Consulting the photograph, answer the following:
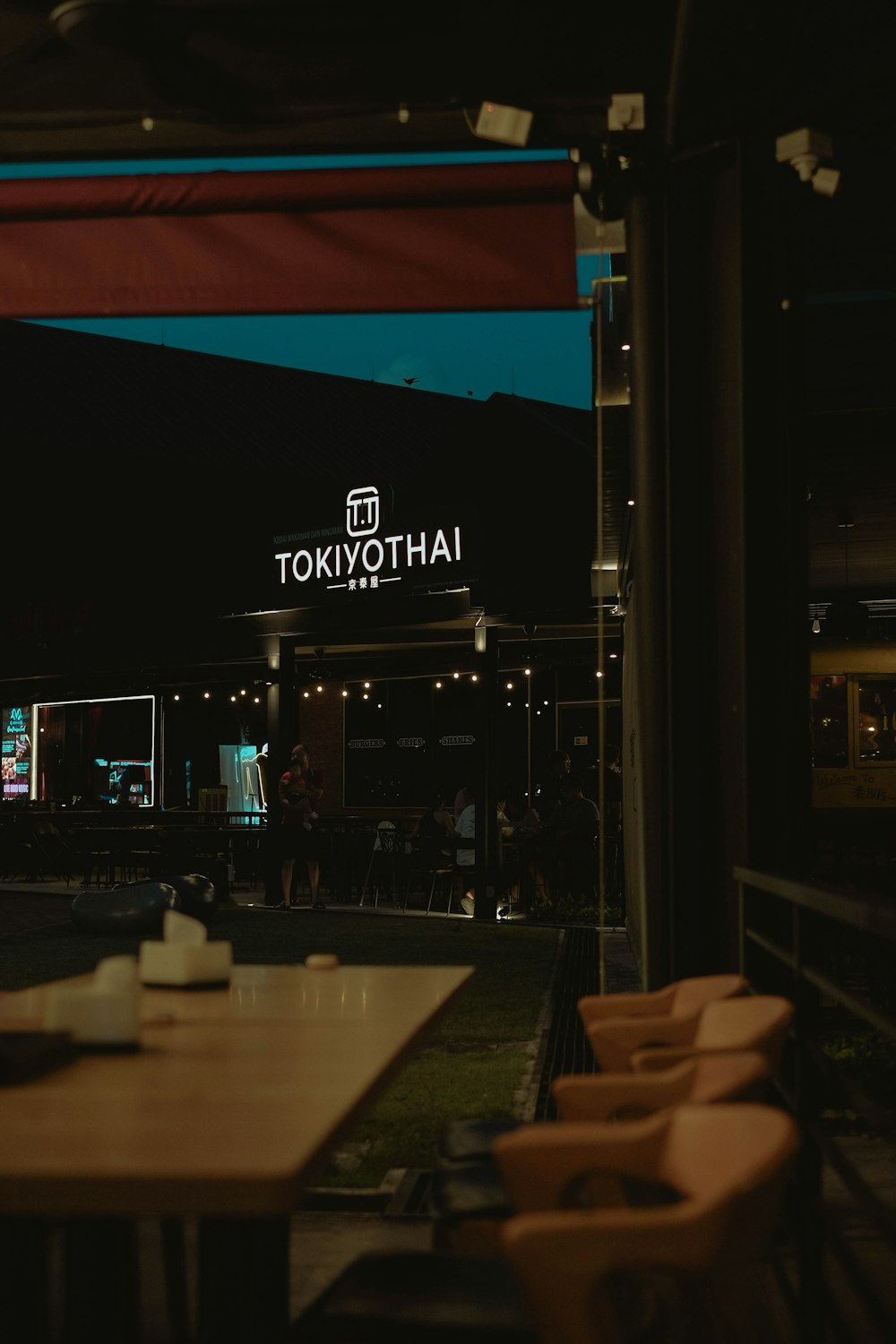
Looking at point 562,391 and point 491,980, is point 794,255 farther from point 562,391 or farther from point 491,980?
point 562,391

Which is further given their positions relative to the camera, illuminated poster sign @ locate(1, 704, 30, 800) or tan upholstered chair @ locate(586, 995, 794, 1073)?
illuminated poster sign @ locate(1, 704, 30, 800)

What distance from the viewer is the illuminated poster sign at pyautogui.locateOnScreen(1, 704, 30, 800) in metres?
22.1

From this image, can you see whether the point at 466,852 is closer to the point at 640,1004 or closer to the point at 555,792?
the point at 555,792

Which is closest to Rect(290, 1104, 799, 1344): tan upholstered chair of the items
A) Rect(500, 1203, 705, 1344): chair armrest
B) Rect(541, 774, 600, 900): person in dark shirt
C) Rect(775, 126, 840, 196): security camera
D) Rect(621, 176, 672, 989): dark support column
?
Rect(500, 1203, 705, 1344): chair armrest

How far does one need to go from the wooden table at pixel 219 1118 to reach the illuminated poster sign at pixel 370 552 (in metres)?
10.1

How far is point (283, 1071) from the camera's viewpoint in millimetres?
1989

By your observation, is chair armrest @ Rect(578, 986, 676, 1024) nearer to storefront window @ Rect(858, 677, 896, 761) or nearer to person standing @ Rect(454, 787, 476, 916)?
person standing @ Rect(454, 787, 476, 916)

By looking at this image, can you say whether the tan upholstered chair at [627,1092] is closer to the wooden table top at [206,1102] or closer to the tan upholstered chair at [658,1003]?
the wooden table top at [206,1102]

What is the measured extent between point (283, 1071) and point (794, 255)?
288cm

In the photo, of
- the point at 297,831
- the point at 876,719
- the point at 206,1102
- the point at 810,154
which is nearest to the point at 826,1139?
the point at 206,1102

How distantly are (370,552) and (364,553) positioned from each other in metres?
0.10

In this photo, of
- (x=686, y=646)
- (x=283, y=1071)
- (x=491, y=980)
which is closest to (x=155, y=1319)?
(x=283, y=1071)

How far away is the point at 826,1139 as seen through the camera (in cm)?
269

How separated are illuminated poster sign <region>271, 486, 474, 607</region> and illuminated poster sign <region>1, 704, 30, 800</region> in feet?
30.4
